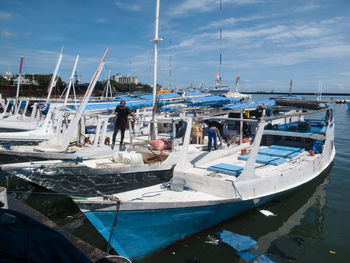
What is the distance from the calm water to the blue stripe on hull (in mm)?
423

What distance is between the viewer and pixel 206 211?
24.1 feet

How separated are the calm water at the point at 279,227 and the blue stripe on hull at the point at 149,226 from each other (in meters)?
0.42

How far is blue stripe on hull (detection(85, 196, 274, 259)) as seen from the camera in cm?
647

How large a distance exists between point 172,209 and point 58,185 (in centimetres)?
462

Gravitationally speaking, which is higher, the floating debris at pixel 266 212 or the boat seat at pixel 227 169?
the boat seat at pixel 227 169

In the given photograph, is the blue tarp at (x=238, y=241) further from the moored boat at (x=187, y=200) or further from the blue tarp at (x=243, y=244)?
the moored boat at (x=187, y=200)

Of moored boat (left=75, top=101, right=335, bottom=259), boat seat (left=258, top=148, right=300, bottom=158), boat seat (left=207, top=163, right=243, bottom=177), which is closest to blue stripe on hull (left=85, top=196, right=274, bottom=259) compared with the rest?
moored boat (left=75, top=101, right=335, bottom=259)

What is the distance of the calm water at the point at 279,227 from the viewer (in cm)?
734

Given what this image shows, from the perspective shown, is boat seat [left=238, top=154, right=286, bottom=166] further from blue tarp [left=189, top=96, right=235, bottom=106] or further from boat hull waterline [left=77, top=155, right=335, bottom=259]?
blue tarp [left=189, top=96, right=235, bottom=106]

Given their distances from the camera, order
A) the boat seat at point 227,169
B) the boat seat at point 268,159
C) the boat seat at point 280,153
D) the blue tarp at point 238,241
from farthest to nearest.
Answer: the boat seat at point 280,153, the boat seat at point 268,159, the boat seat at point 227,169, the blue tarp at point 238,241

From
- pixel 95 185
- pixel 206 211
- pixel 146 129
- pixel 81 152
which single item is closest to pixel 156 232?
pixel 206 211

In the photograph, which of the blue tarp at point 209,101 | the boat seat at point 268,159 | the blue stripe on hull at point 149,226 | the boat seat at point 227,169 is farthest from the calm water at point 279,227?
the blue tarp at point 209,101

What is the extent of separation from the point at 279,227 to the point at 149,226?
4699mm

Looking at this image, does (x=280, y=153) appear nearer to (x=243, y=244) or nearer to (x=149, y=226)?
(x=243, y=244)
